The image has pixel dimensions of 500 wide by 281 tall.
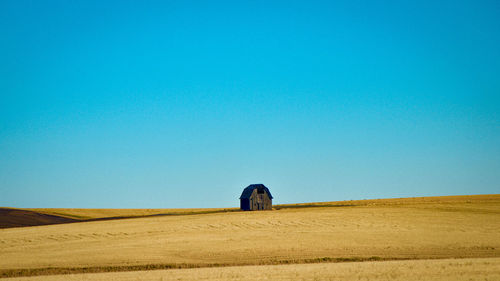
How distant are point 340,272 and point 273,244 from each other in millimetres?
8542

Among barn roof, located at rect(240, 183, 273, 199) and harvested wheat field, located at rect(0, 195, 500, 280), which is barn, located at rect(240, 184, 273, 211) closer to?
barn roof, located at rect(240, 183, 273, 199)

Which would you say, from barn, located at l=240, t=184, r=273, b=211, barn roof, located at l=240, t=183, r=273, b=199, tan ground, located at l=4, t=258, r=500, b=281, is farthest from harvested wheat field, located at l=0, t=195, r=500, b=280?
barn roof, located at l=240, t=183, r=273, b=199

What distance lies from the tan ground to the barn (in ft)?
110

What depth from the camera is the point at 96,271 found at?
20484mm

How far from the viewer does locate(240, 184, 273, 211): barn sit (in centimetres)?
5409

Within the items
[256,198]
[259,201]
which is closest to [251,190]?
[256,198]

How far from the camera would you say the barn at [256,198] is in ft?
177

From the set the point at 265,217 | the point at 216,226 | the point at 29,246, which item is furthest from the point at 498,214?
the point at 29,246

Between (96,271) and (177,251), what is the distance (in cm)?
564

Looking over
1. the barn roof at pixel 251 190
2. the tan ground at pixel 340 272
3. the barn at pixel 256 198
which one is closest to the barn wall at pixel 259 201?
the barn at pixel 256 198

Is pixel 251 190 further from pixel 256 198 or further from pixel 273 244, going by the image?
pixel 273 244

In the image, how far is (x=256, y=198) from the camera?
179ft

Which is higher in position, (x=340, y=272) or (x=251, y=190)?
(x=251, y=190)

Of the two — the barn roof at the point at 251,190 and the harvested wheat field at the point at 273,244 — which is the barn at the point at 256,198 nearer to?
the barn roof at the point at 251,190
